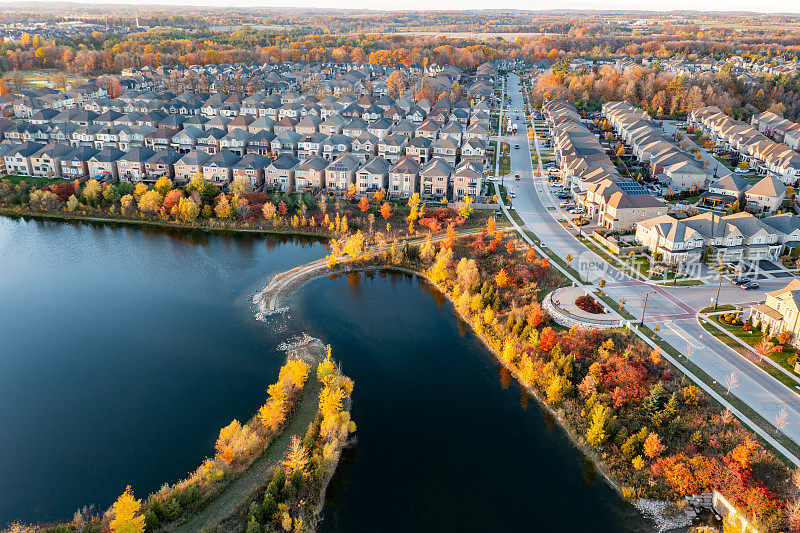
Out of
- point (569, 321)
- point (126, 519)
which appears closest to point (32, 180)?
point (126, 519)

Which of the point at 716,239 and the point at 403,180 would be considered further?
the point at 403,180

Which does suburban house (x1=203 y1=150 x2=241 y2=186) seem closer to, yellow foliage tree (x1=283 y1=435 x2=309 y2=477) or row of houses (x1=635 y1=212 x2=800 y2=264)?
yellow foliage tree (x1=283 y1=435 x2=309 y2=477)

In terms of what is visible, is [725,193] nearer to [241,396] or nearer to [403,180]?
[403,180]

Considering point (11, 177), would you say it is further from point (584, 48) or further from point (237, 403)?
point (584, 48)

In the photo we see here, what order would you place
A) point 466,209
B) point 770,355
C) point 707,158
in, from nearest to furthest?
point 770,355
point 466,209
point 707,158

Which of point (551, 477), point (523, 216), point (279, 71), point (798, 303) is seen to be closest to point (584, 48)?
point (279, 71)

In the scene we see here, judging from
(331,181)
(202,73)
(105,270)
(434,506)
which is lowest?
(434,506)
